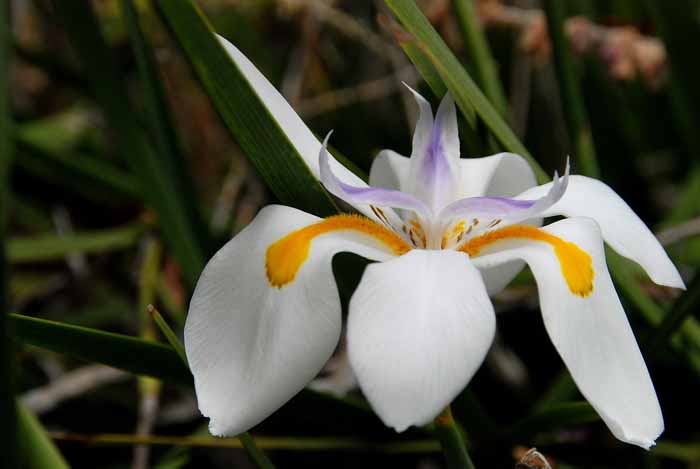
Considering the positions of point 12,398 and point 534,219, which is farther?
point 534,219

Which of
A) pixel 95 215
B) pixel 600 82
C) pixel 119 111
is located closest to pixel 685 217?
pixel 600 82

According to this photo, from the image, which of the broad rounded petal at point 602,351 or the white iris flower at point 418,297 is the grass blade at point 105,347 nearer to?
the white iris flower at point 418,297

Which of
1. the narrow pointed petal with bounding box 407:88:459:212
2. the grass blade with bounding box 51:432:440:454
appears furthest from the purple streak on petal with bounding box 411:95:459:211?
the grass blade with bounding box 51:432:440:454

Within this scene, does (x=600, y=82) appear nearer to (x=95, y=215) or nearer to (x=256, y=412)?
(x=95, y=215)

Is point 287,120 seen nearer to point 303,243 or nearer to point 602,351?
point 303,243

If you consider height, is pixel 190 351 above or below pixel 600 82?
above

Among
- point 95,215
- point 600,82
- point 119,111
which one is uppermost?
point 119,111

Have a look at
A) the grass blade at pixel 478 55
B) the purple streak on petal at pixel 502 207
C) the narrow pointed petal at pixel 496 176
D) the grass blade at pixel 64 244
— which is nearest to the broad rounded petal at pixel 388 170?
the narrow pointed petal at pixel 496 176

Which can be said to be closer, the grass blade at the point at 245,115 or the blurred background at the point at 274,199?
the grass blade at the point at 245,115
